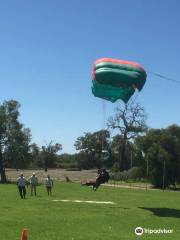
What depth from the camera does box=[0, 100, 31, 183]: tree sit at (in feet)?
261

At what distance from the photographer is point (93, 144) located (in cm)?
13638

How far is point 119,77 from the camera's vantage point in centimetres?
2425

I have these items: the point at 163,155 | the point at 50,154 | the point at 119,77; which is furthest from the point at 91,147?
the point at 119,77

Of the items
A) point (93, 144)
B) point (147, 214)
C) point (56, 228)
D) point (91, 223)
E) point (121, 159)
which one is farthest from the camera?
point (93, 144)

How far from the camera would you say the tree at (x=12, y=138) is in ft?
261

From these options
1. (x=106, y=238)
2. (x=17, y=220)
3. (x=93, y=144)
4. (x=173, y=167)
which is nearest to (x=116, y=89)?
(x=17, y=220)

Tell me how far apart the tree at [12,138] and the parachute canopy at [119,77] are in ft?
183

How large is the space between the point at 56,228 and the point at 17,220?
251 centimetres

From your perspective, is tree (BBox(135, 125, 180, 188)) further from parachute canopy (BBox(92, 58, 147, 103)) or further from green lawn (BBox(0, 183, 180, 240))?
parachute canopy (BBox(92, 58, 147, 103))

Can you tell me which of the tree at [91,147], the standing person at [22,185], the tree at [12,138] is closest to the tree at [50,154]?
the tree at [91,147]

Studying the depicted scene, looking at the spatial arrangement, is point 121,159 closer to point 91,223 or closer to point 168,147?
point 168,147

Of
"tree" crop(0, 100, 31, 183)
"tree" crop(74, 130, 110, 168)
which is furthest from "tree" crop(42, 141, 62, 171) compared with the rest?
"tree" crop(0, 100, 31, 183)

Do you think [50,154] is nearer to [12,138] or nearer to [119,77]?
[12,138]

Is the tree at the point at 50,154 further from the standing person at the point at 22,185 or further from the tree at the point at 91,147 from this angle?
the standing person at the point at 22,185
